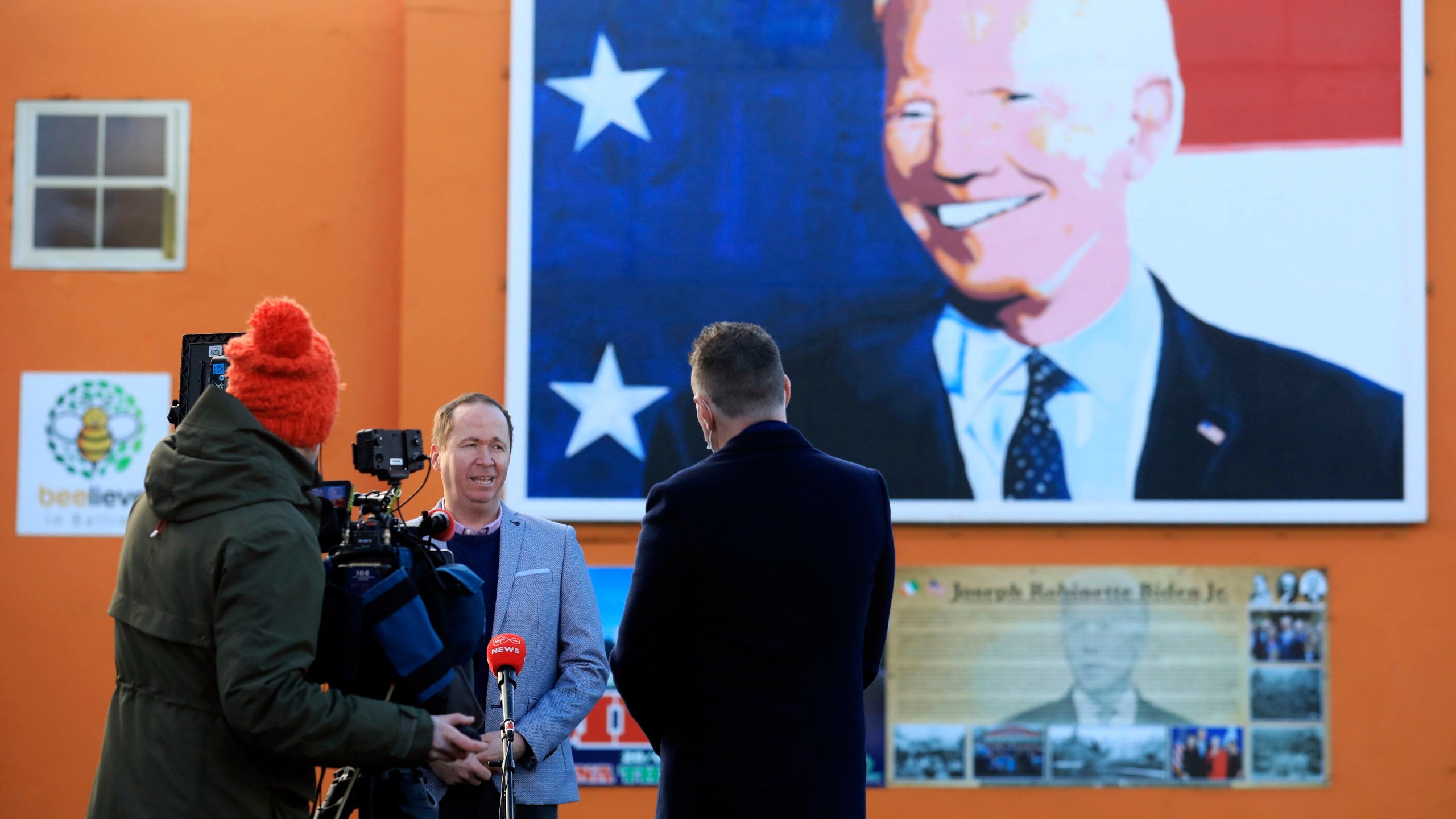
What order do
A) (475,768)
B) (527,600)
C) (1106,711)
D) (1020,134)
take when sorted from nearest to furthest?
(475,768), (527,600), (1106,711), (1020,134)

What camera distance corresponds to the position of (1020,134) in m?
4.68

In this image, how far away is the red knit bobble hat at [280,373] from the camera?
6.55 feet

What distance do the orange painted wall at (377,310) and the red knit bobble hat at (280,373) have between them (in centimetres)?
266

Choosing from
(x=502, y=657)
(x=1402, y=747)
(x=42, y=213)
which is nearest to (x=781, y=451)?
(x=502, y=657)

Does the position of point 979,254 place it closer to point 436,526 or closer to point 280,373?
point 436,526

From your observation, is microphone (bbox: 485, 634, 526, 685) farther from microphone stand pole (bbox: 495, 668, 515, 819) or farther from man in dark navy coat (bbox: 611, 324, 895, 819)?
man in dark navy coat (bbox: 611, 324, 895, 819)

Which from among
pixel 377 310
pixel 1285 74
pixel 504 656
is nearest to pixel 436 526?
pixel 504 656

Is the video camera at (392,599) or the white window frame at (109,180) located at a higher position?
the white window frame at (109,180)

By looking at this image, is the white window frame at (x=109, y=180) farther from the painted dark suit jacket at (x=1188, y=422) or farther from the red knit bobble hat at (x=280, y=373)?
the red knit bobble hat at (x=280, y=373)

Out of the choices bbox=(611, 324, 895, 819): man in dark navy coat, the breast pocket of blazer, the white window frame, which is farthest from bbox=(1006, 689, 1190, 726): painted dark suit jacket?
the white window frame

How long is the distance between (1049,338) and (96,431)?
3.75m

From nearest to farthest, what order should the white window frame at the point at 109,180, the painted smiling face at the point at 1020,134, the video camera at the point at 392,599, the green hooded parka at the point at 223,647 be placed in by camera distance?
the green hooded parka at the point at 223,647 → the video camera at the point at 392,599 → the painted smiling face at the point at 1020,134 → the white window frame at the point at 109,180

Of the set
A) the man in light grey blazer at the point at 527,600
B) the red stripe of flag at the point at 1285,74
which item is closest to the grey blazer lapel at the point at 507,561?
the man in light grey blazer at the point at 527,600

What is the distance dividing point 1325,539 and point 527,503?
3038mm
